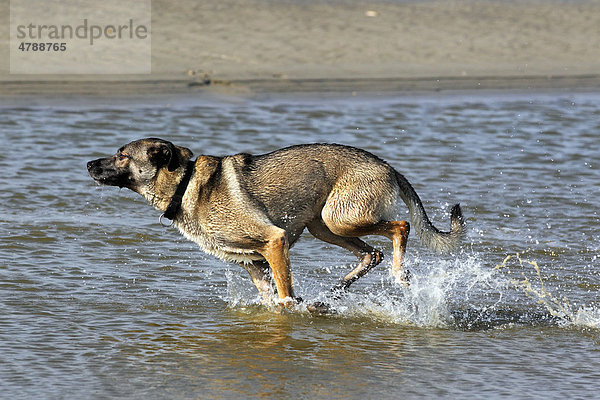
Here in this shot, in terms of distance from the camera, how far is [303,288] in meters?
7.67

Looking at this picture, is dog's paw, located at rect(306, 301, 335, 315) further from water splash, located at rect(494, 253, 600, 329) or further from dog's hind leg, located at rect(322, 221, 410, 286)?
water splash, located at rect(494, 253, 600, 329)

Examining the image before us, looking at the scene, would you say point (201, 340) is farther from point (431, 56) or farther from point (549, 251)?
point (431, 56)

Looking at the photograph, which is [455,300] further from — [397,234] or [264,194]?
[264,194]

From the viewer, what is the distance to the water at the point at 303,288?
575cm

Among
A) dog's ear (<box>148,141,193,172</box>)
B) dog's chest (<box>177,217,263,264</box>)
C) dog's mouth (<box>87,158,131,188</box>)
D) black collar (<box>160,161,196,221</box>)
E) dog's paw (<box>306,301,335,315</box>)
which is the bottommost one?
dog's paw (<box>306,301,335,315</box>)

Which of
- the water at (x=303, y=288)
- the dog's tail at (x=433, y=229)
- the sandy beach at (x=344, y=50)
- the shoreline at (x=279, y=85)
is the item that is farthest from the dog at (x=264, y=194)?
the sandy beach at (x=344, y=50)

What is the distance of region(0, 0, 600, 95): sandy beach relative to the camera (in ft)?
50.8

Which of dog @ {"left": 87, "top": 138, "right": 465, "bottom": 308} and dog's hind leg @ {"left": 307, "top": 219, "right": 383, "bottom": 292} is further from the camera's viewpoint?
dog's hind leg @ {"left": 307, "top": 219, "right": 383, "bottom": 292}

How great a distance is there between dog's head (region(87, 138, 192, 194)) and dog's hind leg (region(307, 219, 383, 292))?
45.9 inches

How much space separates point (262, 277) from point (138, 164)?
124 centimetres

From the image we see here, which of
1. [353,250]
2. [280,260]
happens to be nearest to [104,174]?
[280,260]

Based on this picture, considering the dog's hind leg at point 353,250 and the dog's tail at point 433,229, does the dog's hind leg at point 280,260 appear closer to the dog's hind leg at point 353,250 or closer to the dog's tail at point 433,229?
the dog's hind leg at point 353,250

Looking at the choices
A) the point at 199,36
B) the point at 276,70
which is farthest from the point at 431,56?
the point at 199,36

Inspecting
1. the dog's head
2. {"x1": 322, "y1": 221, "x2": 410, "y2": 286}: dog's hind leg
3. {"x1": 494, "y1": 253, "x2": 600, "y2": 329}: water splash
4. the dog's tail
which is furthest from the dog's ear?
{"x1": 494, "y1": 253, "x2": 600, "y2": 329}: water splash
